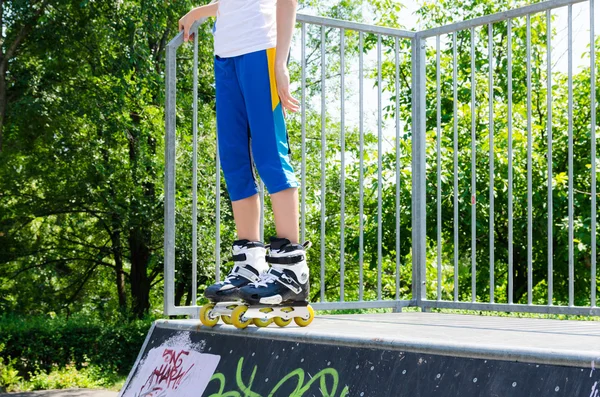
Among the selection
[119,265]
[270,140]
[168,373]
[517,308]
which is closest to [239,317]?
[168,373]

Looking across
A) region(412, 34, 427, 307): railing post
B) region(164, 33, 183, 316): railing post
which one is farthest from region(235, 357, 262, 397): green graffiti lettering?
region(412, 34, 427, 307): railing post

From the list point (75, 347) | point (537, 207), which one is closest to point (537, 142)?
point (537, 207)

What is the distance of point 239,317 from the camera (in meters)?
2.09

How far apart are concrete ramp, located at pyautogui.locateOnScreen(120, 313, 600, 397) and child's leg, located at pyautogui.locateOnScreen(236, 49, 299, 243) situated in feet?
1.23

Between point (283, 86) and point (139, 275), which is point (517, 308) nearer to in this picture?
point (283, 86)

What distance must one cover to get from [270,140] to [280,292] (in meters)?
0.47

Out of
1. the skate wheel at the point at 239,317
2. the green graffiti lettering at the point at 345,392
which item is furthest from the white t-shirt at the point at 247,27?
the green graffiti lettering at the point at 345,392

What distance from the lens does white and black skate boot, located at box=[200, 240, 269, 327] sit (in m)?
2.12

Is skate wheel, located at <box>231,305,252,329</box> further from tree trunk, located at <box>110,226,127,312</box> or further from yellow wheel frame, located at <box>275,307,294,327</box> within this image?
tree trunk, located at <box>110,226,127,312</box>

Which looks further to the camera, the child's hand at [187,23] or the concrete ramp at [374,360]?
the child's hand at [187,23]

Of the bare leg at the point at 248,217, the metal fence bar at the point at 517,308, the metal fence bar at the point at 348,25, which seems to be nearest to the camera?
the bare leg at the point at 248,217

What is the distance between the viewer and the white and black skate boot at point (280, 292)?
208cm

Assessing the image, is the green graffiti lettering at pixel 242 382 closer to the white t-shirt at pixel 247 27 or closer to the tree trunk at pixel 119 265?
the white t-shirt at pixel 247 27

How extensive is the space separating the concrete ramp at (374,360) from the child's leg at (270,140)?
0.38 m
